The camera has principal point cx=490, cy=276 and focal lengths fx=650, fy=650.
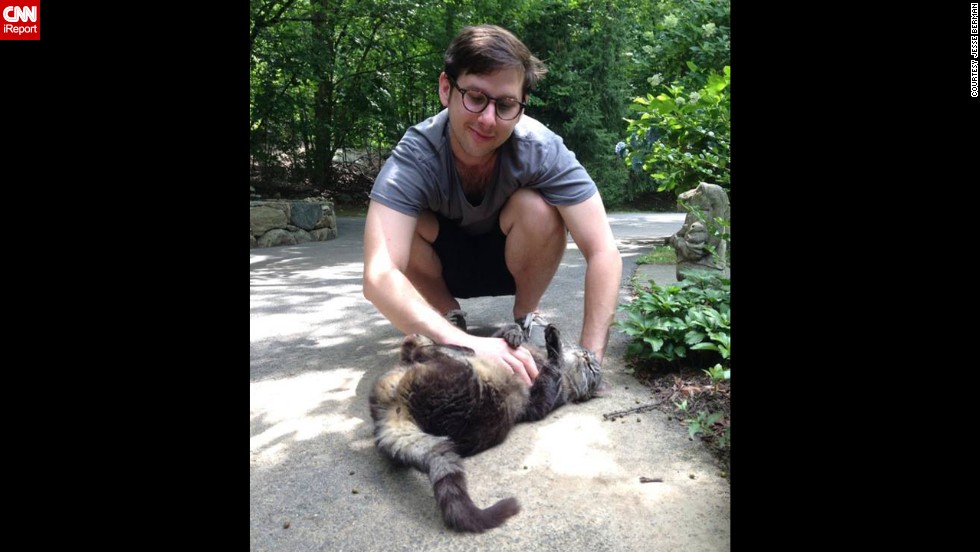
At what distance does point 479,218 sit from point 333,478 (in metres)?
1.49

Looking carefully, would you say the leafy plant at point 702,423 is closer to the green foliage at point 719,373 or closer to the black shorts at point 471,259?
the green foliage at point 719,373

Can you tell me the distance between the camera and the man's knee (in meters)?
2.84

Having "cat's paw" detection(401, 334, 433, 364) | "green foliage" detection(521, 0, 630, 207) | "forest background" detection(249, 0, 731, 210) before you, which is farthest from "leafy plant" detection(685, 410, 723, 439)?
"green foliage" detection(521, 0, 630, 207)

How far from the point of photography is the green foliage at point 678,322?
2.49 m

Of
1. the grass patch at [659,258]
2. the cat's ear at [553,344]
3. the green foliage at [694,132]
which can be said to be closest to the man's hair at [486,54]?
the cat's ear at [553,344]

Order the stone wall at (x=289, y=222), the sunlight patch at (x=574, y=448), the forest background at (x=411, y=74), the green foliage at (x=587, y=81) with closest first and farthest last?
the sunlight patch at (x=574, y=448) < the forest background at (x=411, y=74) < the stone wall at (x=289, y=222) < the green foliage at (x=587, y=81)

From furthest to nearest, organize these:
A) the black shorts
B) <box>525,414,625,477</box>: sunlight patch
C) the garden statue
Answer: the garden statue → the black shorts → <box>525,414,625,477</box>: sunlight patch

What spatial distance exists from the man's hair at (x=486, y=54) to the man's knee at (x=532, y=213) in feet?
1.47

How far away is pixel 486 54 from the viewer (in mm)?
2500

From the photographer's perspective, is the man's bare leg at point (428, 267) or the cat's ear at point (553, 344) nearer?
the cat's ear at point (553, 344)

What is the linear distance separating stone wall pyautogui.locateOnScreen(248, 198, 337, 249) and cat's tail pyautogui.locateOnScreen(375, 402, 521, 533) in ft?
20.3

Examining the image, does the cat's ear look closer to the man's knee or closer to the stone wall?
the man's knee

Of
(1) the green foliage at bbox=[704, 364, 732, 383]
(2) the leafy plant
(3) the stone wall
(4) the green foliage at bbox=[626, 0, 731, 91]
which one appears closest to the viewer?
(2) the leafy plant

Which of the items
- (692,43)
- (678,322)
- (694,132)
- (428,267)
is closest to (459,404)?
(678,322)
